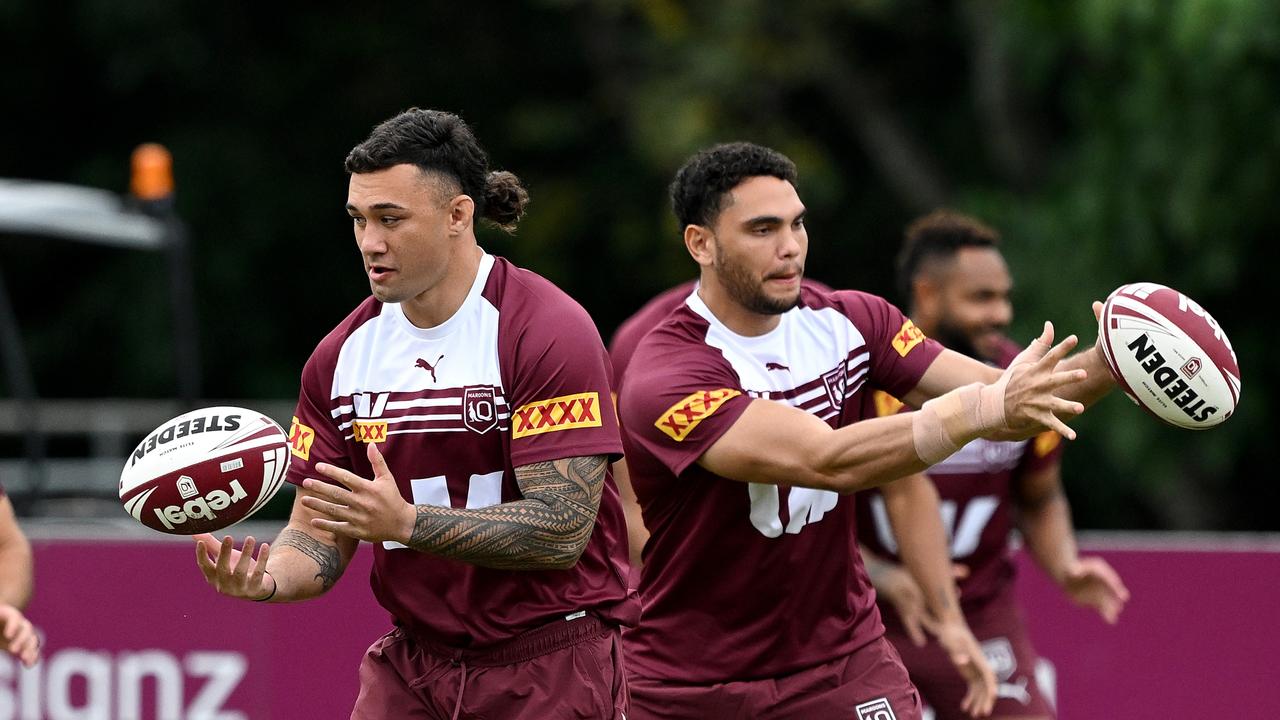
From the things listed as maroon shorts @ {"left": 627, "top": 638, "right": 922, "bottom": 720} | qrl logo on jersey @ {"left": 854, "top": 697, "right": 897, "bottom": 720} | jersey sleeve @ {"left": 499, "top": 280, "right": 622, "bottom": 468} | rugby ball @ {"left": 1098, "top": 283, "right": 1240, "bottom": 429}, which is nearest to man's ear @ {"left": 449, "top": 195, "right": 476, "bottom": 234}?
jersey sleeve @ {"left": 499, "top": 280, "right": 622, "bottom": 468}

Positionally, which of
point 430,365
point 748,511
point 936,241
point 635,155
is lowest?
point 748,511

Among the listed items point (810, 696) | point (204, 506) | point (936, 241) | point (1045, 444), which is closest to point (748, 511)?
point (810, 696)

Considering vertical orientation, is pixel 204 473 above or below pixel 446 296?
below

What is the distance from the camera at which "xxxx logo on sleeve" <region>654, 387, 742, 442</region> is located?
5277mm

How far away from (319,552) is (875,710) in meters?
1.65

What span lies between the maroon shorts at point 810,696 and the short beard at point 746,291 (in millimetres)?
1027

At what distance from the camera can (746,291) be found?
5.47 m

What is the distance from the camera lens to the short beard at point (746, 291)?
5406 millimetres

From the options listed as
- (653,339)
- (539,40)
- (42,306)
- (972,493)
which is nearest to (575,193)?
(539,40)

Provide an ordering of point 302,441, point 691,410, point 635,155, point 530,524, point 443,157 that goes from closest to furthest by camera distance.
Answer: point 530,524 < point 443,157 < point 302,441 < point 691,410 < point 635,155

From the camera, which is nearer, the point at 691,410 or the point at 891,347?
the point at 691,410

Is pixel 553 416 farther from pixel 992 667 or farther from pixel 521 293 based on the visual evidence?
pixel 992 667

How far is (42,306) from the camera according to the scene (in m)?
17.6

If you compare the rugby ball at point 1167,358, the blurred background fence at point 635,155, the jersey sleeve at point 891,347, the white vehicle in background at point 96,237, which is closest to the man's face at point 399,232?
the jersey sleeve at point 891,347
